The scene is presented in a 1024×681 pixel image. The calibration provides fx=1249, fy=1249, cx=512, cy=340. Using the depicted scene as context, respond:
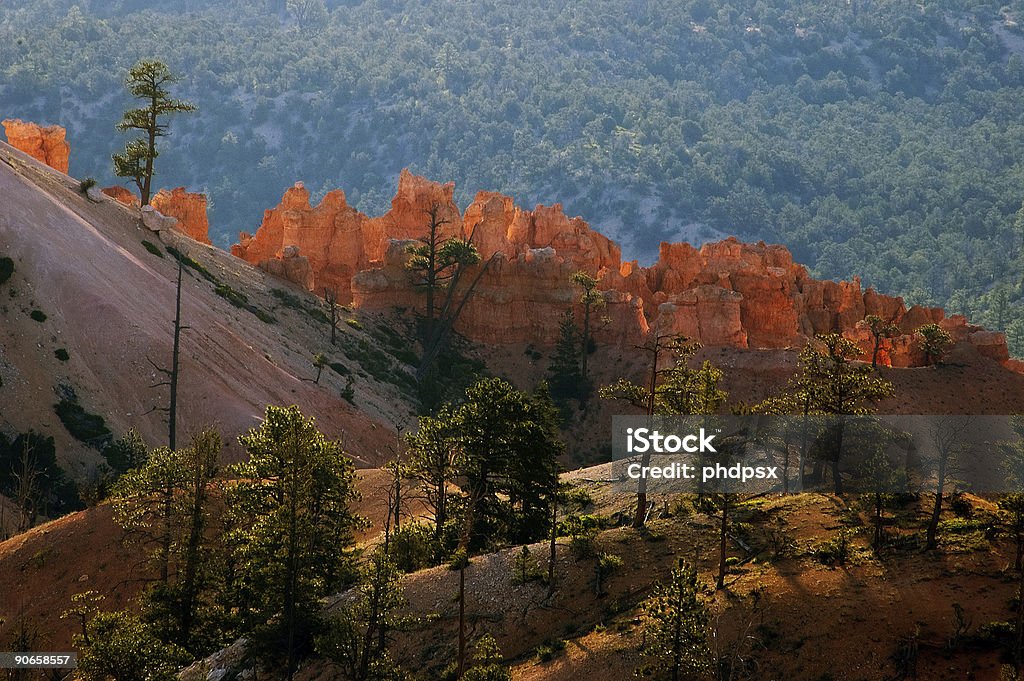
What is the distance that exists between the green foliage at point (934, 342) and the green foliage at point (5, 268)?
2431 inches

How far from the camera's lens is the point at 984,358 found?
91750 mm

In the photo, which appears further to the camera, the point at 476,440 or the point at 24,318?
the point at 24,318

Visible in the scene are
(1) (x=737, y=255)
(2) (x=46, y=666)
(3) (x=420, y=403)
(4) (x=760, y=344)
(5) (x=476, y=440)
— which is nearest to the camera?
(2) (x=46, y=666)

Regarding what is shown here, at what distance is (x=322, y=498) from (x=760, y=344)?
59.5m

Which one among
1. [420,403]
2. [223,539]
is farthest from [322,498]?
[420,403]

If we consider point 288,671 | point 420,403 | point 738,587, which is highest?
point 738,587

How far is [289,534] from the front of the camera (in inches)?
1592

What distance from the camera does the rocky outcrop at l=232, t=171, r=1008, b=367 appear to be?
318ft

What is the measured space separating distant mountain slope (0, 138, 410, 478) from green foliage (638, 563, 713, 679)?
1502 inches

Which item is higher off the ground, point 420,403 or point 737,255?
point 737,255

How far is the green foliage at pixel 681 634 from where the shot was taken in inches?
1265

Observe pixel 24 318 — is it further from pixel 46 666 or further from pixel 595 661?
pixel 595 661

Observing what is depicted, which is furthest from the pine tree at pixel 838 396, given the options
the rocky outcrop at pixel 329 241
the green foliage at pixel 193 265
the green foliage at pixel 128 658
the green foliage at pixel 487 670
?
the rocky outcrop at pixel 329 241

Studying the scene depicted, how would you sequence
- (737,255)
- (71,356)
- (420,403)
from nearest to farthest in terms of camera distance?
(71,356) < (420,403) < (737,255)
